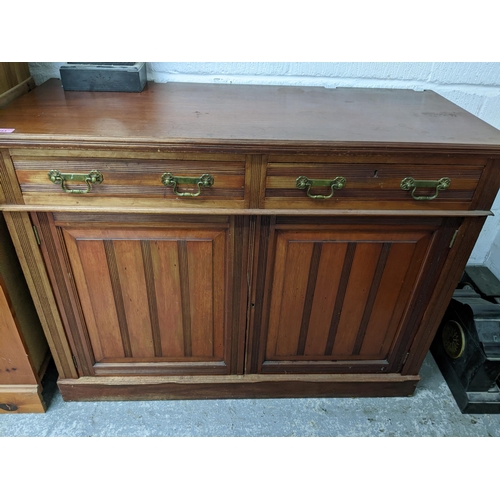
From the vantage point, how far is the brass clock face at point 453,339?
5.34 feet

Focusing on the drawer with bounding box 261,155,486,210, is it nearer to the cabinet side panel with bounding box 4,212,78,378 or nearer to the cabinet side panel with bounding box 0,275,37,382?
the cabinet side panel with bounding box 4,212,78,378

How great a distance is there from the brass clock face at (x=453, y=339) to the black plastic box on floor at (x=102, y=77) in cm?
155

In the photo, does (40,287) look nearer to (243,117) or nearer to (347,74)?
(243,117)

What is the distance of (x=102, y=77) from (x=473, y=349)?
1691 mm

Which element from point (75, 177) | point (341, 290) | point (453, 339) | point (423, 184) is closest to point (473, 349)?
point (453, 339)

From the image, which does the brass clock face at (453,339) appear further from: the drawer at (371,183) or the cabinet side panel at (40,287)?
the cabinet side panel at (40,287)

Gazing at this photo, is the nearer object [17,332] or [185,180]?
[185,180]

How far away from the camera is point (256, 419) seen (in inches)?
60.3

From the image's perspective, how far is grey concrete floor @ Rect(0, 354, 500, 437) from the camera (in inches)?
58.1

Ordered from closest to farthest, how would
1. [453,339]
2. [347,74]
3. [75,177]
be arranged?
[75,177] < [347,74] < [453,339]

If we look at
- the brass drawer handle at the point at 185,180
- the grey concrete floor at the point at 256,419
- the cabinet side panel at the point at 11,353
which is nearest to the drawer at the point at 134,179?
the brass drawer handle at the point at 185,180

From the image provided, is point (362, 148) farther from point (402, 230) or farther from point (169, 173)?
point (169, 173)

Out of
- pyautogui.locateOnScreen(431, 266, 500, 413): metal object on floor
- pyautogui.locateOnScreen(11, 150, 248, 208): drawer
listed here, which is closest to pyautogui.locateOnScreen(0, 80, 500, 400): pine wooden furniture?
pyautogui.locateOnScreen(11, 150, 248, 208): drawer

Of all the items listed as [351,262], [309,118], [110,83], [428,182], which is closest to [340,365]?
[351,262]
